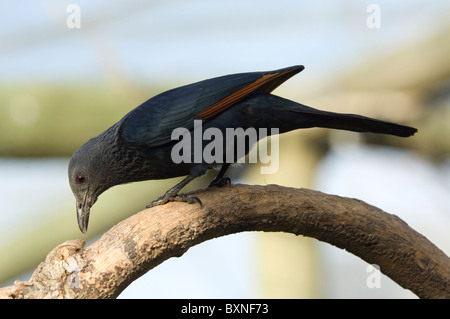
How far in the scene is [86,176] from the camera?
381cm

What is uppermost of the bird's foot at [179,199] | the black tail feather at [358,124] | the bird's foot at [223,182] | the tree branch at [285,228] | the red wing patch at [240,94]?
the red wing patch at [240,94]

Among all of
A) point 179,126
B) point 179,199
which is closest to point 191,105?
point 179,126

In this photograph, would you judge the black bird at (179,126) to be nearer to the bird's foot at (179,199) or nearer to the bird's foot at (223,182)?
the bird's foot at (223,182)

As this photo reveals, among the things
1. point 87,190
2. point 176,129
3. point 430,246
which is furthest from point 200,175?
point 430,246

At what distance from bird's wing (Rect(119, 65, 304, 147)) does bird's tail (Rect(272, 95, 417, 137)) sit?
0.21m

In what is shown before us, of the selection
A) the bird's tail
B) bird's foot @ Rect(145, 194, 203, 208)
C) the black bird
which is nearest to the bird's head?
the black bird

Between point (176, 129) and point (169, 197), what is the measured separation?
0.54m

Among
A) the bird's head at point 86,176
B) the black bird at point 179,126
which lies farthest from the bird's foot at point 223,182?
the bird's head at point 86,176

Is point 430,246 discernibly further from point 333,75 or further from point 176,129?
point 333,75

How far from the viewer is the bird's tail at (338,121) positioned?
139 inches

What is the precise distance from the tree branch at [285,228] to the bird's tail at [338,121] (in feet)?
1.53

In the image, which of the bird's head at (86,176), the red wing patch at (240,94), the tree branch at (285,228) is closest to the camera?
the tree branch at (285,228)

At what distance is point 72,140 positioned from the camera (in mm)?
6488

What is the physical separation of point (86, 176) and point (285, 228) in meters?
1.30
